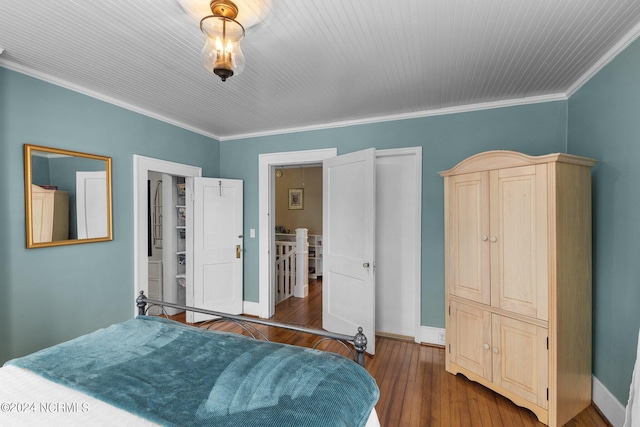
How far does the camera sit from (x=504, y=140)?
284 cm

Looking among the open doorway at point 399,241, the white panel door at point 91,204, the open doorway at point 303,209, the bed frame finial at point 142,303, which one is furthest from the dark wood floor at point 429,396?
the open doorway at point 303,209

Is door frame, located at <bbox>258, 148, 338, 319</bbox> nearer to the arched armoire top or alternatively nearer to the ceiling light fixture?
the arched armoire top

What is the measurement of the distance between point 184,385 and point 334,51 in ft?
6.75

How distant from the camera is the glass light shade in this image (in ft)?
Answer: 4.50

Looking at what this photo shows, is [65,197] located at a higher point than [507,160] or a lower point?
lower

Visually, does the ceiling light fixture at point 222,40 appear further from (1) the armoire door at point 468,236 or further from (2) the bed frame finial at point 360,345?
(1) the armoire door at point 468,236

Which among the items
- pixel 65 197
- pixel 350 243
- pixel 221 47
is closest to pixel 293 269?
pixel 350 243

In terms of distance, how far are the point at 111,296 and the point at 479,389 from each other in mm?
3328

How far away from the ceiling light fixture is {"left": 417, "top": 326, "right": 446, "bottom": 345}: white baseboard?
2976mm

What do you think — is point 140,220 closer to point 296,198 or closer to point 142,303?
point 142,303

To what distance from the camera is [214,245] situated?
12.3 ft

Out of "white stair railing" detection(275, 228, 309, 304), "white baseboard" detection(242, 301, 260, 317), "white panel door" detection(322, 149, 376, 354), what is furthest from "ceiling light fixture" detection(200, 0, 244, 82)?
"white stair railing" detection(275, 228, 309, 304)

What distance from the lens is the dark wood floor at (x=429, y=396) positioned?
6.48 feet

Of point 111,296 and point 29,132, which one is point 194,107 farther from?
point 111,296
